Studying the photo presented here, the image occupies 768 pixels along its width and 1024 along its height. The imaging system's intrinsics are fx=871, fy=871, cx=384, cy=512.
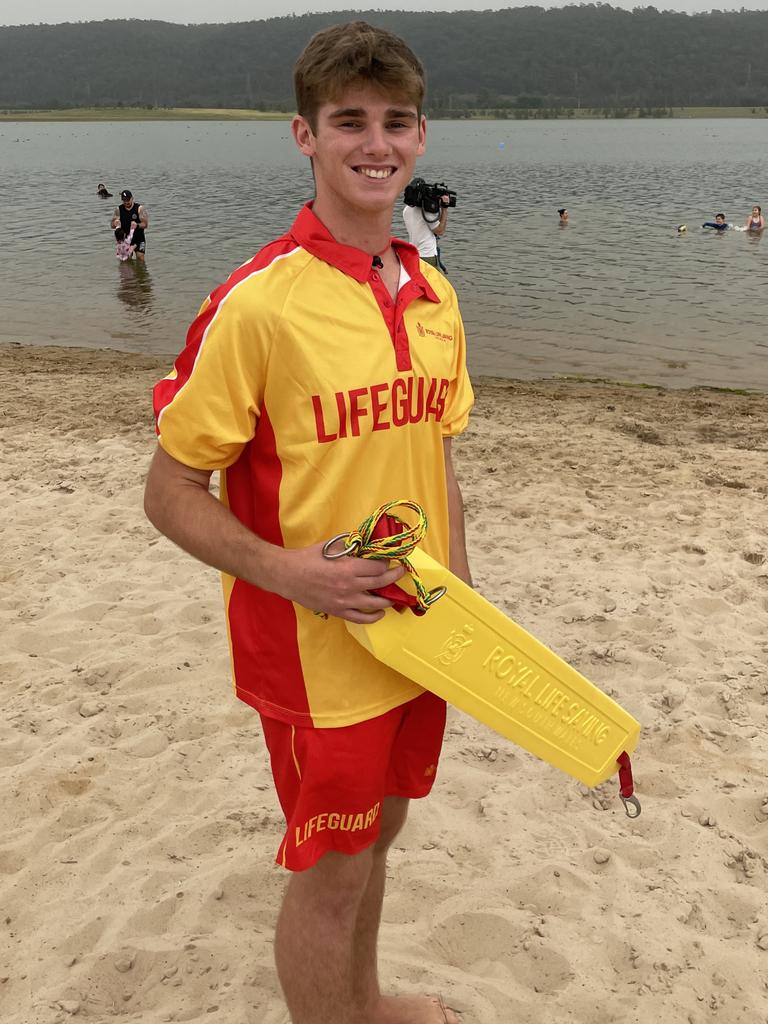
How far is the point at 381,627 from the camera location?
1.77 meters

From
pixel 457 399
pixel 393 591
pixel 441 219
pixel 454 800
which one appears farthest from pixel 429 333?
pixel 441 219

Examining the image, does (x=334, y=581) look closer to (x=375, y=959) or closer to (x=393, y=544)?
(x=393, y=544)

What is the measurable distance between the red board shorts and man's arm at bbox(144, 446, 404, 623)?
350 millimetres

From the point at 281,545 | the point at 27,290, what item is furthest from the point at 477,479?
the point at 27,290

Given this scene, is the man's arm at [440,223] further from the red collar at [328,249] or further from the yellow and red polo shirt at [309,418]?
the red collar at [328,249]

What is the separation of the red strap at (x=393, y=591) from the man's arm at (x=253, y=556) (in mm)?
21

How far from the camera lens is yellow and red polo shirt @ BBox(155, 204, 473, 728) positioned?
1.74m

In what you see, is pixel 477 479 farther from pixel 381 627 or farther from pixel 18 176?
pixel 18 176

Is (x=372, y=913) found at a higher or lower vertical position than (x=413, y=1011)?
higher

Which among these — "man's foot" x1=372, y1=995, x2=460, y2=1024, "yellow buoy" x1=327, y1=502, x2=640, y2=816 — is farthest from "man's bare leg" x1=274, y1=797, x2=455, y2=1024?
"yellow buoy" x1=327, y1=502, x2=640, y2=816

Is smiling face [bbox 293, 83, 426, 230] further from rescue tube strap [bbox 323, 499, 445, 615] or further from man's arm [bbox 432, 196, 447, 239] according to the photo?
man's arm [bbox 432, 196, 447, 239]

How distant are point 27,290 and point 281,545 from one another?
18965mm

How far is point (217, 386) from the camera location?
173 cm

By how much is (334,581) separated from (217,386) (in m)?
0.45
